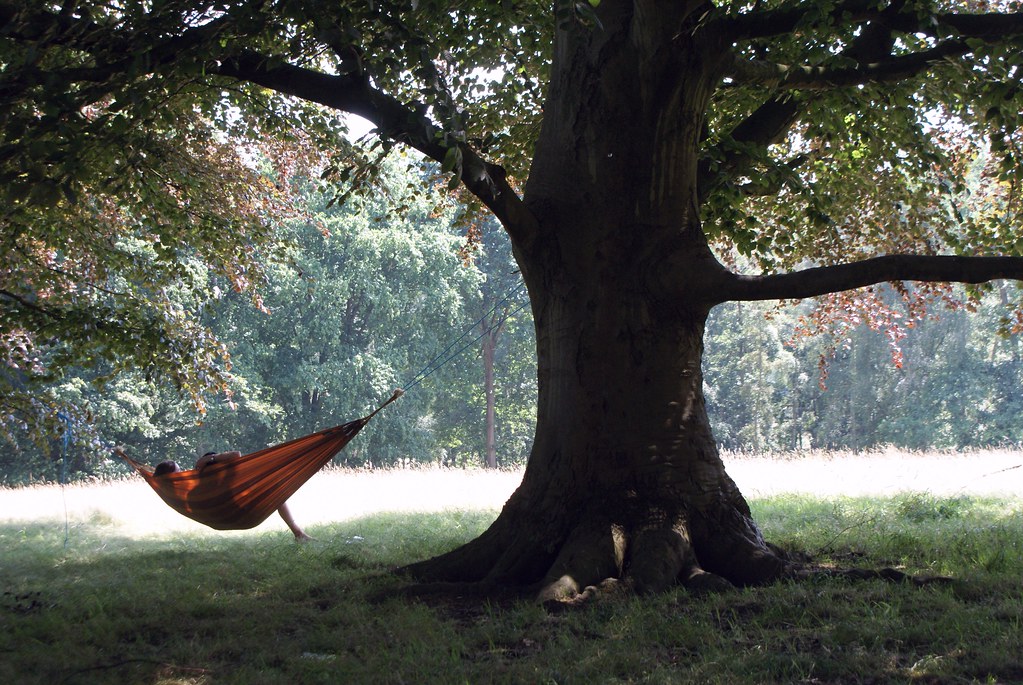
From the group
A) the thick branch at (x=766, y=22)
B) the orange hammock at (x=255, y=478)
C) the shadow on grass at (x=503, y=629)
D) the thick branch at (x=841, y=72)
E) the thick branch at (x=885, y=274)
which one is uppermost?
the thick branch at (x=766, y=22)

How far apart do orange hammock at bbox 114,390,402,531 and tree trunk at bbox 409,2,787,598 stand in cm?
124

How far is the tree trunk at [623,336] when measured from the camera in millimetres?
4793

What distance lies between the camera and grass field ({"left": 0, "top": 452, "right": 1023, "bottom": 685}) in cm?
336

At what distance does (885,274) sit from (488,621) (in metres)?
2.38

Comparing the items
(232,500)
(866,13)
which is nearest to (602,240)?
(866,13)

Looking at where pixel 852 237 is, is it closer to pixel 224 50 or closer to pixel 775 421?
pixel 224 50

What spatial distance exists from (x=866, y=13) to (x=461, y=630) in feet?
13.4

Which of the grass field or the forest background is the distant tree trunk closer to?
the forest background

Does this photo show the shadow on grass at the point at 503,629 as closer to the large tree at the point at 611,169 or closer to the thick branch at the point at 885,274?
the large tree at the point at 611,169

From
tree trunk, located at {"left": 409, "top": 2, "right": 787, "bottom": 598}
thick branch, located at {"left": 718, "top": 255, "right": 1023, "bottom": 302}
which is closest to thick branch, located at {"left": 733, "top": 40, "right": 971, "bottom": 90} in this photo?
tree trunk, located at {"left": 409, "top": 2, "right": 787, "bottom": 598}

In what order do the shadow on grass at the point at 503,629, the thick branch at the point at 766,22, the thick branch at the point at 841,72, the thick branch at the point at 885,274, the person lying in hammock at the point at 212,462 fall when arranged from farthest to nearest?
the person lying in hammock at the point at 212,462 → the thick branch at the point at 841,72 → the thick branch at the point at 766,22 → the thick branch at the point at 885,274 → the shadow on grass at the point at 503,629

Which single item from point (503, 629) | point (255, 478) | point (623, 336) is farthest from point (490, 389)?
point (503, 629)

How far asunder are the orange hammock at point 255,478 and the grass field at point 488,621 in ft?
1.24

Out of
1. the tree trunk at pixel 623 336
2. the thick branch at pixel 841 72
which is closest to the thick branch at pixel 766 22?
the tree trunk at pixel 623 336
